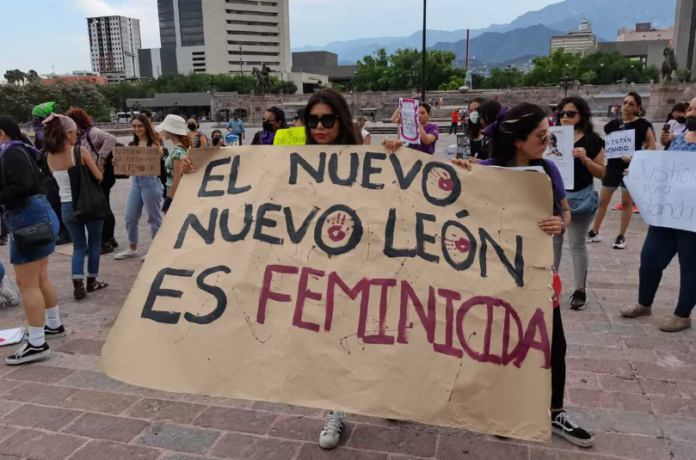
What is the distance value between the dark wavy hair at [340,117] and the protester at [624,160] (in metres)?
4.32

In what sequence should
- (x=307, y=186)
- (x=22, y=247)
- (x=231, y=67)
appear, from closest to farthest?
1. (x=307, y=186)
2. (x=22, y=247)
3. (x=231, y=67)

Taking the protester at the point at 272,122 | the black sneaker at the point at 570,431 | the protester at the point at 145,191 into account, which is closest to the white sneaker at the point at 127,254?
the protester at the point at 145,191

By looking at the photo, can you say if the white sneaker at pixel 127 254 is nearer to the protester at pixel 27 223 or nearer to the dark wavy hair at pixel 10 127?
the protester at pixel 27 223

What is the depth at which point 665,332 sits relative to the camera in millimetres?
3979

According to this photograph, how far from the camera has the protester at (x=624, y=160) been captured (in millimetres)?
5902

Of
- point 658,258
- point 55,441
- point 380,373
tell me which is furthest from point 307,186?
point 658,258

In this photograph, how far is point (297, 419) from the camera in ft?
9.54

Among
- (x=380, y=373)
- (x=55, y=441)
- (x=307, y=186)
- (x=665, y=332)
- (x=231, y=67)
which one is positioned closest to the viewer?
(x=380, y=373)

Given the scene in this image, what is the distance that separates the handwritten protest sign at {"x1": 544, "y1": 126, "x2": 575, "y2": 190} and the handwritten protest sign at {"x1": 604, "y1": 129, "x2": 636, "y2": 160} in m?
2.30

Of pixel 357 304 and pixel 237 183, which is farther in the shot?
pixel 237 183

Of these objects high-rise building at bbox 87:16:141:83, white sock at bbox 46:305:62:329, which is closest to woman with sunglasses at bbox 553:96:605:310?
white sock at bbox 46:305:62:329

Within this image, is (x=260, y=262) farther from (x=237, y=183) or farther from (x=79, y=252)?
(x=79, y=252)

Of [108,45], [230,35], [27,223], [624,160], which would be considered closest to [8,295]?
[27,223]

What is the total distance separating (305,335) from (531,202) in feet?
3.57
